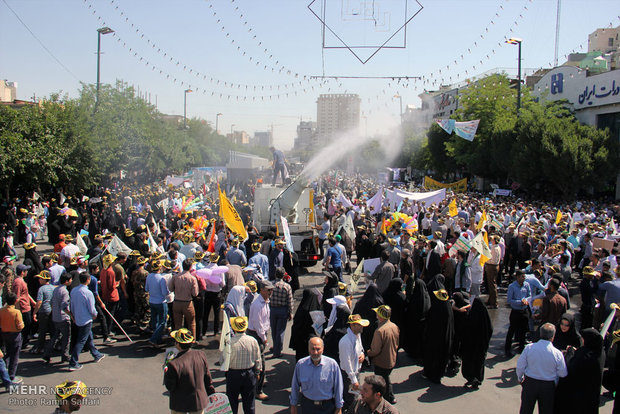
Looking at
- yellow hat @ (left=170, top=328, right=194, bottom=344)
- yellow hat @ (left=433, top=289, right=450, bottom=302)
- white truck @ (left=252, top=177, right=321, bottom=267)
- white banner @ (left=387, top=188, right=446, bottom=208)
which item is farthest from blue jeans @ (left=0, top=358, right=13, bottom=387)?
white banner @ (left=387, top=188, right=446, bottom=208)

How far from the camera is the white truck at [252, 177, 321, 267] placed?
1355 centimetres

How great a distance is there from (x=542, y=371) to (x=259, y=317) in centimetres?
356

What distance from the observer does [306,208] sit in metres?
15.1

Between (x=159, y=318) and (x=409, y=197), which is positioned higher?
(x=409, y=197)

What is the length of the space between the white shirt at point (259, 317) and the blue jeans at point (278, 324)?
62 cm

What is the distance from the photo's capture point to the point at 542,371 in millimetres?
5371

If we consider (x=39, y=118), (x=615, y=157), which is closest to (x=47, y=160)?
(x=39, y=118)

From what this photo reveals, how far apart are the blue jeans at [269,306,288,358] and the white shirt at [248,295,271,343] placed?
2.05 feet

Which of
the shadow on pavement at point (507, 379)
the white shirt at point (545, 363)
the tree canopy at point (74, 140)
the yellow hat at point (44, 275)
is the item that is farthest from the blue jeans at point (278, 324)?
the tree canopy at point (74, 140)

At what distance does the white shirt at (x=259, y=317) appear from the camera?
22.5 ft

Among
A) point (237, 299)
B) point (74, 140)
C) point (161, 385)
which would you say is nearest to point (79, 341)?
point (161, 385)

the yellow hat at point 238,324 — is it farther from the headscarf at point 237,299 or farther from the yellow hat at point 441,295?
the yellow hat at point 441,295

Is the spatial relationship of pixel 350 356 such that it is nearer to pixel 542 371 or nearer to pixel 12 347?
pixel 542 371

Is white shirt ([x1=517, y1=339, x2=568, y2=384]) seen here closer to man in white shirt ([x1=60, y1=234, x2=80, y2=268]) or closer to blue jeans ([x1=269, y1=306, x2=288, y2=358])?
blue jeans ([x1=269, y1=306, x2=288, y2=358])
